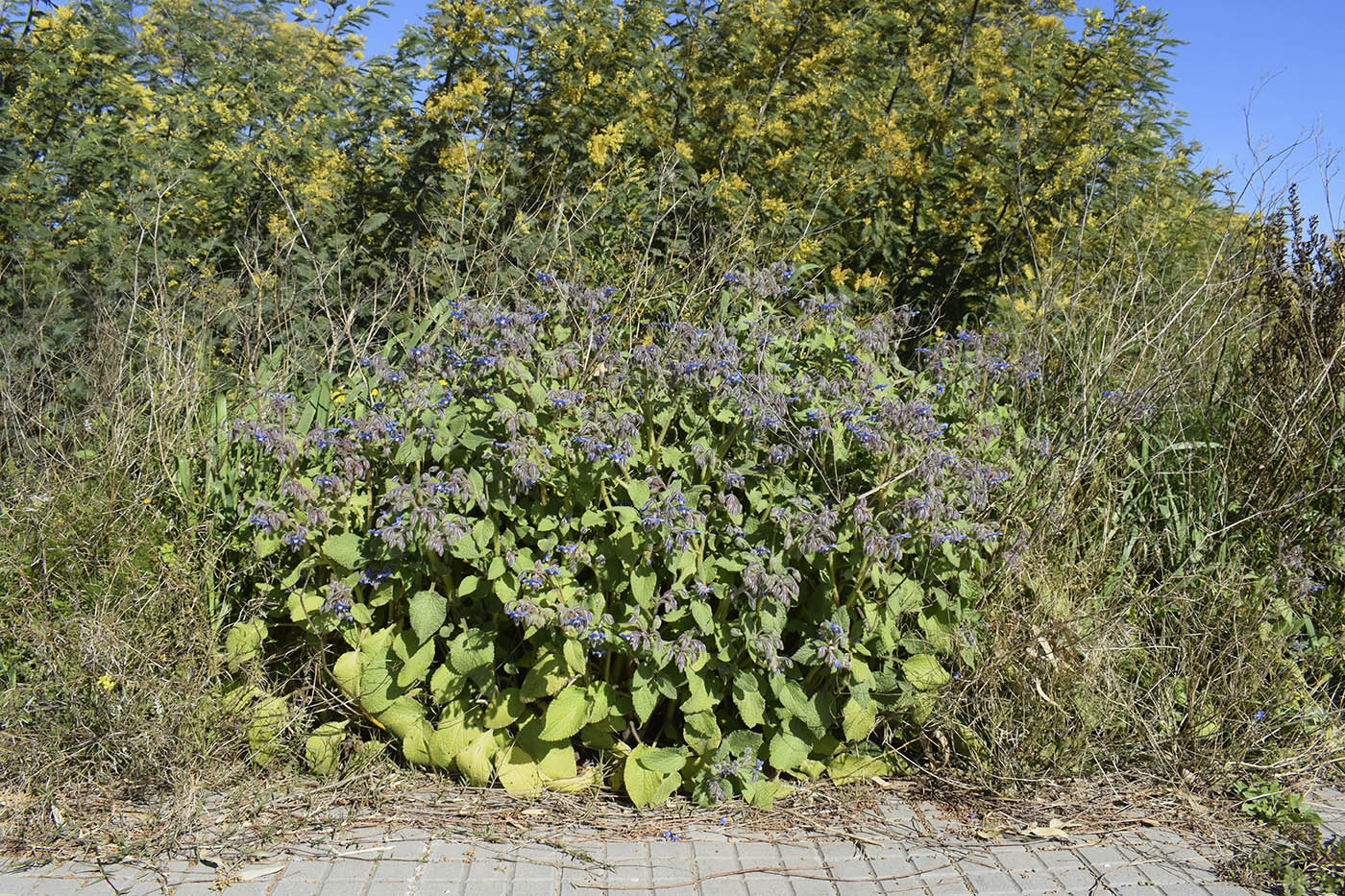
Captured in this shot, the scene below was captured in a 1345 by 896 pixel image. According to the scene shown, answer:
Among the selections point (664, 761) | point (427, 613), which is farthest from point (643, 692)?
point (427, 613)

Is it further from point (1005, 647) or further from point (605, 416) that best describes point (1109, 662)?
point (605, 416)

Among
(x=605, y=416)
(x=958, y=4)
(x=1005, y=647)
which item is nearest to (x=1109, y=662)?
(x=1005, y=647)

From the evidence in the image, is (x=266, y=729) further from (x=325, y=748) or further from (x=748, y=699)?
(x=748, y=699)

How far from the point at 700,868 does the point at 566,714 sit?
0.62m

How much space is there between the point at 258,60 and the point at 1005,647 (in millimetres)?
6904

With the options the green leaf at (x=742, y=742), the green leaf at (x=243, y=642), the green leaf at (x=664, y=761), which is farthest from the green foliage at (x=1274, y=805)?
the green leaf at (x=243, y=642)

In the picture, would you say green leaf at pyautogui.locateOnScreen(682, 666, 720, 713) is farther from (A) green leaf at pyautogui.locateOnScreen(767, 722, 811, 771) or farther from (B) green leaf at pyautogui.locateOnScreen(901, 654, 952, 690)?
(B) green leaf at pyautogui.locateOnScreen(901, 654, 952, 690)

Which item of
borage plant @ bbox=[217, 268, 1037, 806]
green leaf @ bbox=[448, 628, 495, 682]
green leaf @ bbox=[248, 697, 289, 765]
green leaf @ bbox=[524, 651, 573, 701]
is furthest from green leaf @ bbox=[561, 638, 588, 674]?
green leaf @ bbox=[248, 697, 289, 765]

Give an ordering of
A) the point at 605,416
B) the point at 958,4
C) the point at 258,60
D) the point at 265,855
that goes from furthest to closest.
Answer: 1. the point at 258,60
2. the point at 958,4
3. the point at 605,416
4. the point at 265,855

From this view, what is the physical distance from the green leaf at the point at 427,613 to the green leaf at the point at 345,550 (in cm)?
22

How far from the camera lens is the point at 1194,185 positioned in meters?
8.91

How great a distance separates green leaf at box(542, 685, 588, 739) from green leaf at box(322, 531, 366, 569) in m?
0.78

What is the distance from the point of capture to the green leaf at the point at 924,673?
362 centimetres

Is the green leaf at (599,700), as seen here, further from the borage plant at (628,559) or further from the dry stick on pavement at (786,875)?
the dry stick on pavement at (786,875)
